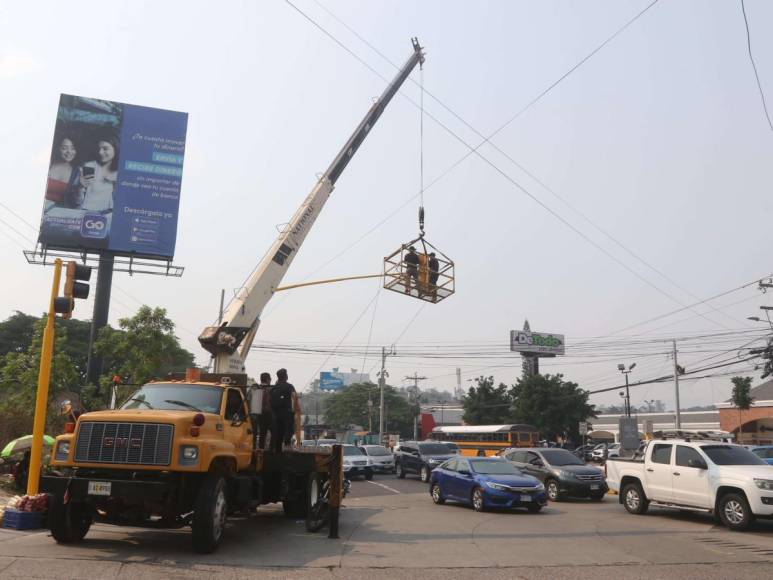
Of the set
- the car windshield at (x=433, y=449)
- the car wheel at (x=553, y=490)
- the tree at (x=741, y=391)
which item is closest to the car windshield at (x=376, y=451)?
the car windshield at (x=433, y=449)

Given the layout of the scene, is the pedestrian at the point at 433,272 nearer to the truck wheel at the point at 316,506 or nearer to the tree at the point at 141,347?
the truck wheel at the point at 316,506

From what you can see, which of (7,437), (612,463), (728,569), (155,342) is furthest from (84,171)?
(728,569)

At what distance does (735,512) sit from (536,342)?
70659 mm

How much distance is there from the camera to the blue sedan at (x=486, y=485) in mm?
15445

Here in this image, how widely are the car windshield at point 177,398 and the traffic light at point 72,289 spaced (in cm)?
222

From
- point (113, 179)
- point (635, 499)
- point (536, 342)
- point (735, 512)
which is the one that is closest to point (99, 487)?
point (735, 512)

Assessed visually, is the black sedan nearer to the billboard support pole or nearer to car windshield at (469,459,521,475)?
car windshield at (469,459,521,475)

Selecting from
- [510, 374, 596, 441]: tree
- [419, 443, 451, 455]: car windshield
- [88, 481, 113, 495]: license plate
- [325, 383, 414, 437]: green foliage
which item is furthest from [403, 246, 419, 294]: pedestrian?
[325, 383, 414, 437]: green foliage

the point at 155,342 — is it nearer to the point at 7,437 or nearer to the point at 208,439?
the point at 7,437

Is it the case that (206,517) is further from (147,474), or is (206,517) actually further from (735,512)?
(735,512)

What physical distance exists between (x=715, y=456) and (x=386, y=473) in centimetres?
2010

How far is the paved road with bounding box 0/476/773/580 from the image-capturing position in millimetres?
8141

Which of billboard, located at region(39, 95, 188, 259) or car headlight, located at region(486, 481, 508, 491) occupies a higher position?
billboard, located at region(39, 95, 188, 259)

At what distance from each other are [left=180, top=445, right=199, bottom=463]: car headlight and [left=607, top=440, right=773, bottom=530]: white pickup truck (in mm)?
9996
